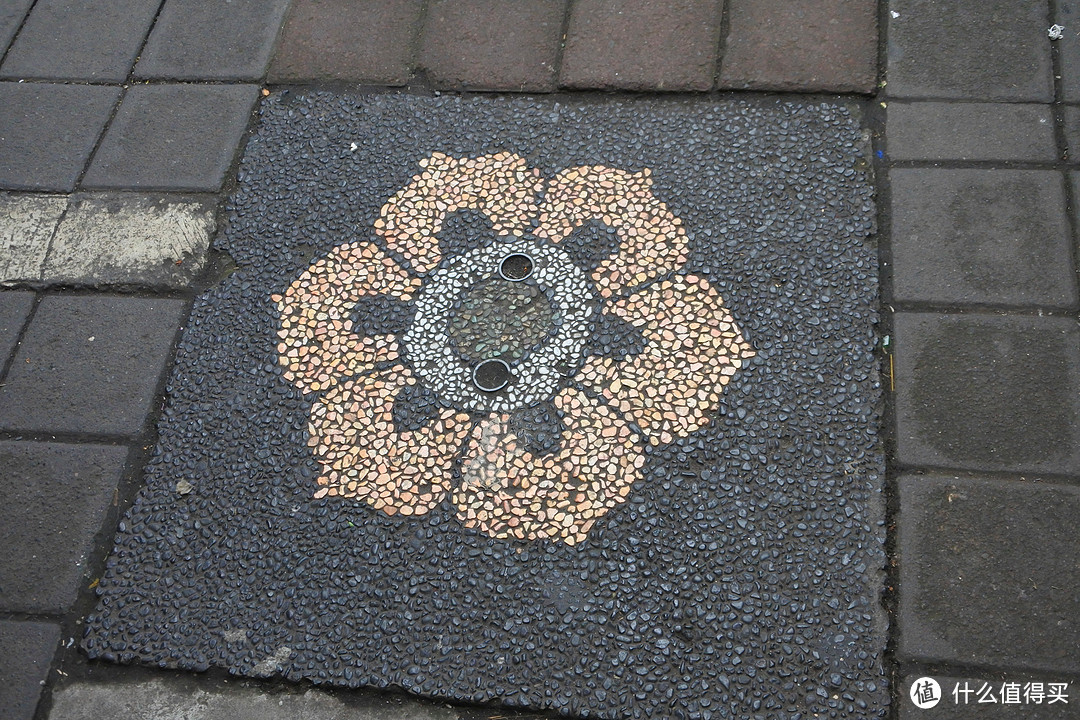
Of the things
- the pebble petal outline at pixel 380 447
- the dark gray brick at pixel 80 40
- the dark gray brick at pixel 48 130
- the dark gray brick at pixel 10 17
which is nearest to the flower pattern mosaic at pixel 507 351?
the pebble petal outline at pixel 380 447

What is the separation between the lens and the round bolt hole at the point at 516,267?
2732mm

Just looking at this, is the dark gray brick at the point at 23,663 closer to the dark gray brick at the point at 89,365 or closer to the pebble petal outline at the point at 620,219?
the dark gray brick at the point at 89,365

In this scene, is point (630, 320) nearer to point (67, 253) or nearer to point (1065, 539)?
point (1065, 539)

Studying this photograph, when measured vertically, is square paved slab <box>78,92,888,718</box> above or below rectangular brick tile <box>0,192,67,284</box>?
below

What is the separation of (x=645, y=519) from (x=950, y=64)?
6.35 ft

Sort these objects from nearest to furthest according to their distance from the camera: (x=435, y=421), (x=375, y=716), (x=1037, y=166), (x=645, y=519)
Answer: (x=375, y=716)
(x=645, y=519)
(x=435, y=421)
(x=1037, y=166)

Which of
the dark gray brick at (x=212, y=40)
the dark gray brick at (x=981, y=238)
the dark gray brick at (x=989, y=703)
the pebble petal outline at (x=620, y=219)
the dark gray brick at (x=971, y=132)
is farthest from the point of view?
the dark gray brick at (x=212, y=40)

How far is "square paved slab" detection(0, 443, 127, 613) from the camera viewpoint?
2.36 m

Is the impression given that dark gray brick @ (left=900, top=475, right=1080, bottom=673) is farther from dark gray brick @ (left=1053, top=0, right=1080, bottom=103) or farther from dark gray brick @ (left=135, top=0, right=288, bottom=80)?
dark gray brick @ (left=135, top=0, right=288, bottom=80)

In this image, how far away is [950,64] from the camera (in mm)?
3033

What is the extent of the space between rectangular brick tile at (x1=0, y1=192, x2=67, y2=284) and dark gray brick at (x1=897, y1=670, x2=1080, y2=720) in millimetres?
2841

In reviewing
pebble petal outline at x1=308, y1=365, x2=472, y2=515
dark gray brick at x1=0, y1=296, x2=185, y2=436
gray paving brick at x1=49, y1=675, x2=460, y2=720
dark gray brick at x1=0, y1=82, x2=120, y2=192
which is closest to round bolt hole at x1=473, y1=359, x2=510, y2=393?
pebble petal outline at x1=308, y1=365, x2=472, y2=515

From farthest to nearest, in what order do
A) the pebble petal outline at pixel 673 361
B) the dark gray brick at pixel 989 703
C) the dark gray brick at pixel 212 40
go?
the dark gray brick at pixel 212 40 → the pebble petal outline at pixel 673 361 → the dark gray brick at pixel 989 703

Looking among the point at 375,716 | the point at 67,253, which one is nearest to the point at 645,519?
the point at 375,716
